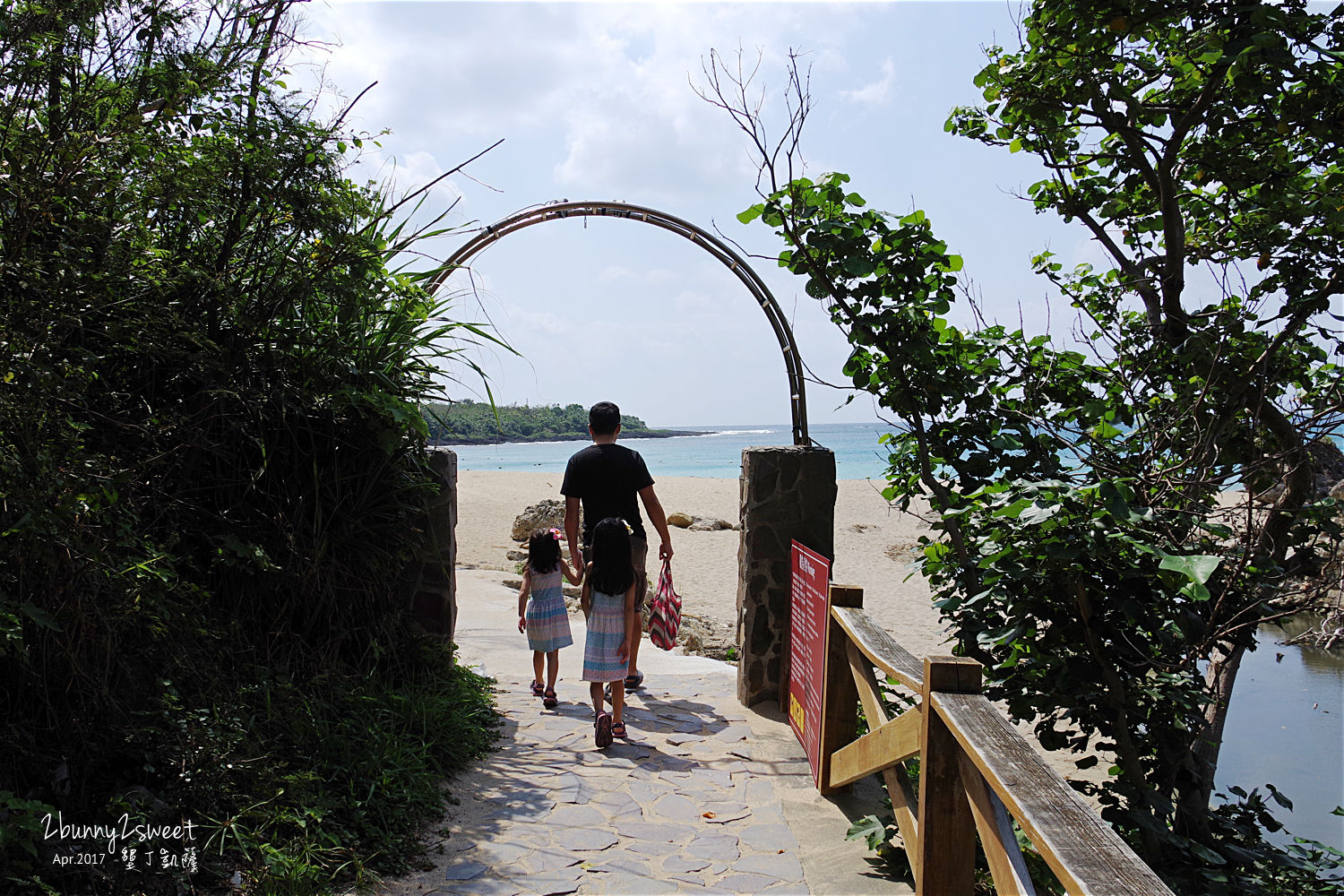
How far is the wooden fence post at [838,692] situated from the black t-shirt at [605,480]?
5.04ft

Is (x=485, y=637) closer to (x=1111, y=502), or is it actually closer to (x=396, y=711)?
(x=396, y=711)

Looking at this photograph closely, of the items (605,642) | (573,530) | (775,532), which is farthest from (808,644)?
(573,530)

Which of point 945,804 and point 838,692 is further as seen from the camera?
point 838,692

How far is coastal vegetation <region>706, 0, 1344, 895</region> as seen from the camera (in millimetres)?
3346

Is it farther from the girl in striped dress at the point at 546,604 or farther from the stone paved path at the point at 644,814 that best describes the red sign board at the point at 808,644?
the girl in striped dress at the point at 546,604

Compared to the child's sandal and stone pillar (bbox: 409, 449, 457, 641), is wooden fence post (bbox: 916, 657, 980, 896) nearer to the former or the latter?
the child's sandal

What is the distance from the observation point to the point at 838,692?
13.3 ft

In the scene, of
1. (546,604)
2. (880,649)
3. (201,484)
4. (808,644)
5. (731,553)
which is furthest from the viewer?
(731,553)

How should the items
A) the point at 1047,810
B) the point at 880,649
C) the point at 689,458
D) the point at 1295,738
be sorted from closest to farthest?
the point at 1047,810, the point at 880,649, the point at 1295,738, the point at 689,458

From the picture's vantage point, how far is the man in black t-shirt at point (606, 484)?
17.0 ft

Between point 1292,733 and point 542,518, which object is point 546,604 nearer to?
point 1292,733

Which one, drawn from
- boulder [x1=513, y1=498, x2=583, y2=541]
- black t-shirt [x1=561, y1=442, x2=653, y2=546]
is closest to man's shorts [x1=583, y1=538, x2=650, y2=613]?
black t-shirt [x1=561, y1=442, x2=653, y2=546]

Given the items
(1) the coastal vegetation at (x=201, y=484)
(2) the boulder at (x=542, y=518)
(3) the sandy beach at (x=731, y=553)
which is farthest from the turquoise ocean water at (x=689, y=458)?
(1) the coastal vegetation at (x=201, y=484)

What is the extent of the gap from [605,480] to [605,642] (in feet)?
3.20
